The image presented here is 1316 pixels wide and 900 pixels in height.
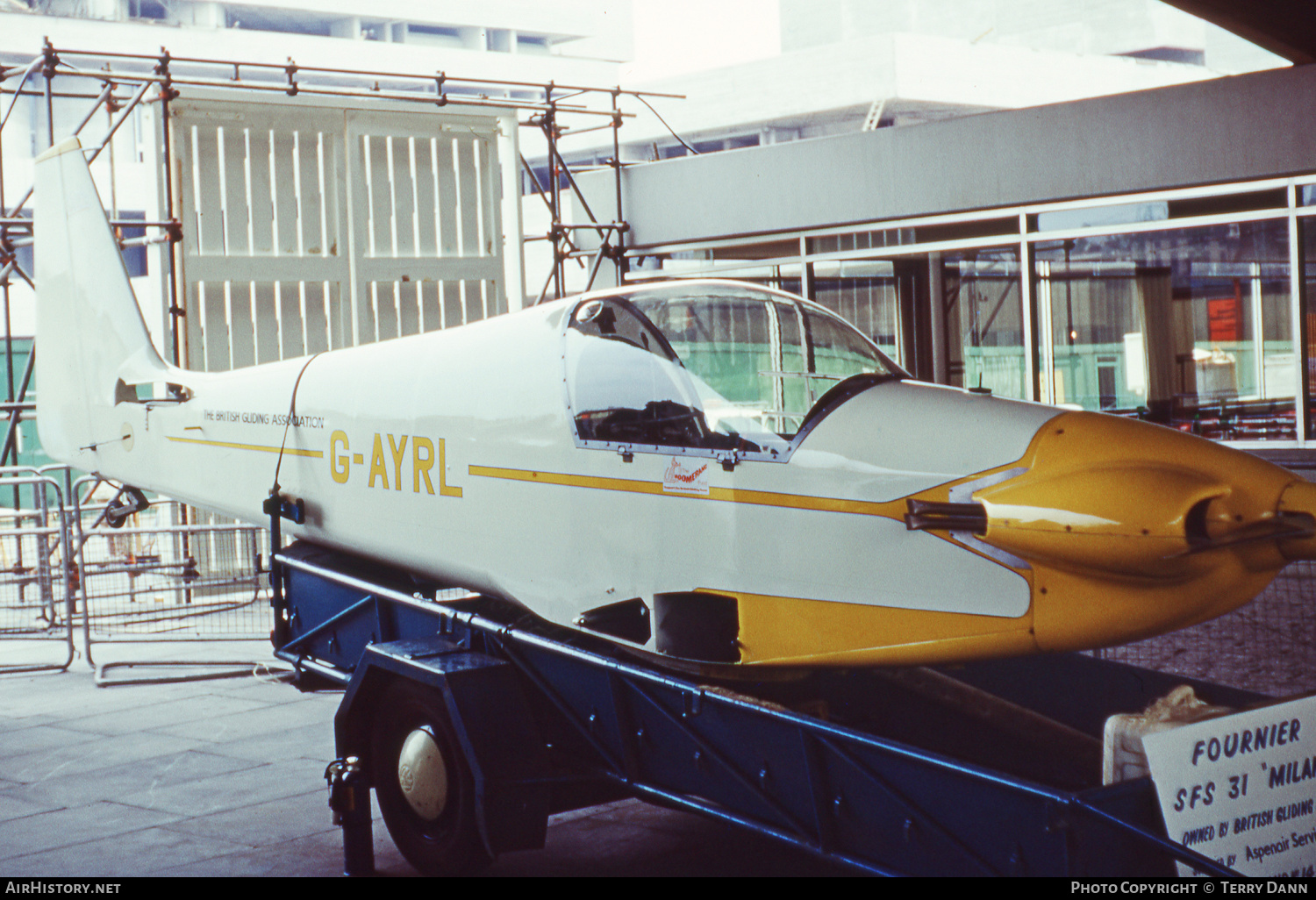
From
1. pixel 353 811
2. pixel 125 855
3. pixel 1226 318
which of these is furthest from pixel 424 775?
pixel 1226 318

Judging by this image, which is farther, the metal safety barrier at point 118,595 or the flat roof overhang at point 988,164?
the flat roof overhang at point 988,164

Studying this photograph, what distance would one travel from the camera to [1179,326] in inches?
488

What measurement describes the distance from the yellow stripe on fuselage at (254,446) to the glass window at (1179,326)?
856 cm

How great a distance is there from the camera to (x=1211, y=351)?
12.1m

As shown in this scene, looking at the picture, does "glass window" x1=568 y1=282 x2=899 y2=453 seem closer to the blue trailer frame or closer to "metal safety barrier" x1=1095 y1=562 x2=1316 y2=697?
the blue trailer frame

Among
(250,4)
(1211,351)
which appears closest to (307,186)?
(1211,351)

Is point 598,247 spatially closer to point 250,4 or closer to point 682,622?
point 682,622

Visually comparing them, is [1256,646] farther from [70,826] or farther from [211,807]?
[70,826]

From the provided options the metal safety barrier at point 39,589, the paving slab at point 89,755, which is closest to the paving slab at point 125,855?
the paving slab at point 89,755

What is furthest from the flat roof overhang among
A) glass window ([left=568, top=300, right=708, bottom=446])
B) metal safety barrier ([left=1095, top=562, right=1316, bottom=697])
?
glass window ([left=568, top=300, right=708, bottom=446])

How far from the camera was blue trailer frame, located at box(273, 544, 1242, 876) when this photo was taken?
3428mm

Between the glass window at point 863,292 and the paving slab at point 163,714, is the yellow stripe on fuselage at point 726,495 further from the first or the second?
the glass window at point 863,292

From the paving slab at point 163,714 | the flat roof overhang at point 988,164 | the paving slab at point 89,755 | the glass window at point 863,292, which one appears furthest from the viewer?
the glass window at point 863,292

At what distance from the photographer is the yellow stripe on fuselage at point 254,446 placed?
20.5 feet
